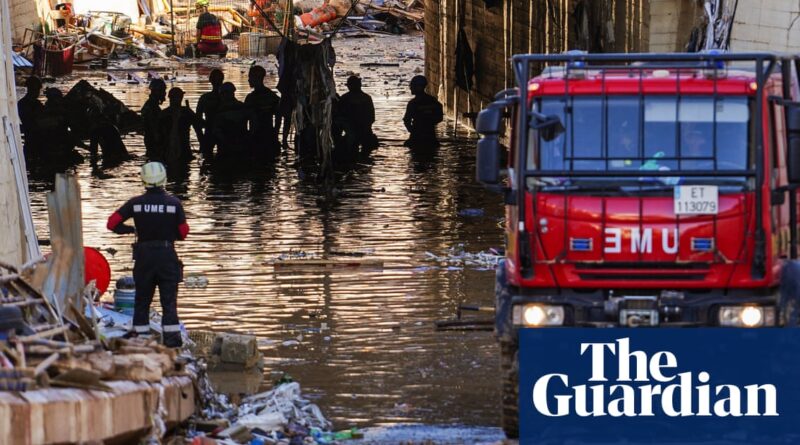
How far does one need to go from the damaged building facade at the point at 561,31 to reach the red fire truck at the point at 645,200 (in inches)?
281

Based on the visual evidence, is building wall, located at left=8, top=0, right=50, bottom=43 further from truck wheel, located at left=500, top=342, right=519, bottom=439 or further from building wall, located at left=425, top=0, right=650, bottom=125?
truck wheel, located at left=500, top=342, right=519, bottom=439

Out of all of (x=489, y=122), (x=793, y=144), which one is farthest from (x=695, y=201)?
(x=489, y=122)

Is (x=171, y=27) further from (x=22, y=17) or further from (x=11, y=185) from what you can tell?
(x=11, y=185)

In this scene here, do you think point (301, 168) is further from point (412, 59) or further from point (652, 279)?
point (412, 59)

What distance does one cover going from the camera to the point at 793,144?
32.1 feet

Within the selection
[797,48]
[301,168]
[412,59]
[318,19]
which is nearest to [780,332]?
[797,48]

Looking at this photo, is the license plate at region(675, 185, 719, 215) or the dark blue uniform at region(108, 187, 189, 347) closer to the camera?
the license plate at region(675, 185, 719, 215)

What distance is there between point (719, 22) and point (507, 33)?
41.8ft

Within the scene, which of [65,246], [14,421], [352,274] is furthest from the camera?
[352,274]

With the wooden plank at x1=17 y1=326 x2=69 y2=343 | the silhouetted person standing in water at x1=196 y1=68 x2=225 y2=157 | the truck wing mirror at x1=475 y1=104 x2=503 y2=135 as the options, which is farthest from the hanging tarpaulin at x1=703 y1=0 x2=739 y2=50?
the silhouetted person standing in water at x1=196 y1=68 x2=225 y2=157

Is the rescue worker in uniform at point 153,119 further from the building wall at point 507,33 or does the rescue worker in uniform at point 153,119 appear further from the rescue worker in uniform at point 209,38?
the rescue worker in uniform at point 209,38

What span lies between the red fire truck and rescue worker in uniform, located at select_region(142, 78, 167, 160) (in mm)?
18583

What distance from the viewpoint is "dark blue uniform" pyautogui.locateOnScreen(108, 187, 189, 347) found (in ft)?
41.2

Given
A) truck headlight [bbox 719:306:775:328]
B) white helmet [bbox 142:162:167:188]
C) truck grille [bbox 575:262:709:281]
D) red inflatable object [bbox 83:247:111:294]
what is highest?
white helmet [bbox 142:162:167:188]
